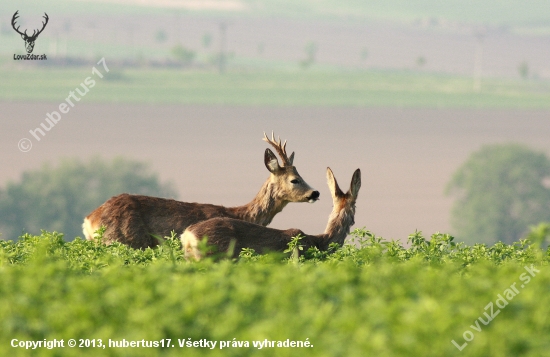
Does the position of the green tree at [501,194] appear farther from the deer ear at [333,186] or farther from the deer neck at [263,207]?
the deer ear at [333,186]

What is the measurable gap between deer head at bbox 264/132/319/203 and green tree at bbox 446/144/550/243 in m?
107

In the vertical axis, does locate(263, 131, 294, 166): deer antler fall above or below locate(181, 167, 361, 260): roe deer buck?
above

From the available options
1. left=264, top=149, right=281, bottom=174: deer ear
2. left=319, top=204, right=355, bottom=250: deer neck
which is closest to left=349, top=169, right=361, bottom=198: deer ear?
left=319, top=204, right=355, bottom=250: deer neck

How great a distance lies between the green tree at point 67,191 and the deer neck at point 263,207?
3782 inches

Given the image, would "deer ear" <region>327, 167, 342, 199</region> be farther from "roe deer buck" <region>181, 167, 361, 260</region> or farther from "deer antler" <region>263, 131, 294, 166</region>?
"deer antler" <region>263, 131, 294, 166</region>

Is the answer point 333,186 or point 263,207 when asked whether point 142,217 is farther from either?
point 333,186

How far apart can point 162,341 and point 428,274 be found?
2681mm

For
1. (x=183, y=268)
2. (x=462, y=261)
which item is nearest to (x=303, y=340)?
(x=183, y=268)

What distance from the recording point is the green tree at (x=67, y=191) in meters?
117

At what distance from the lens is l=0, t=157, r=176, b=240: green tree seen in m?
117

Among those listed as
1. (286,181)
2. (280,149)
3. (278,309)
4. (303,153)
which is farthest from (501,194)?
(278,309)

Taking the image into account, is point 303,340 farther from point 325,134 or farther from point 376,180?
point 325,134

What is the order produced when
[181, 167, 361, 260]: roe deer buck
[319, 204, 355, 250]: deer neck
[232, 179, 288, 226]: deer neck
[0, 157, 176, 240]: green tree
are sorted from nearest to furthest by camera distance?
[181, 167, 361, 260]: roe deer buck → [319, 204, 355, 250]: deer neck → [232, 179, 288, 226]: deer neck → [0, 157, 176, 240]: green tree

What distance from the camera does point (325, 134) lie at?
184375 millimetres
